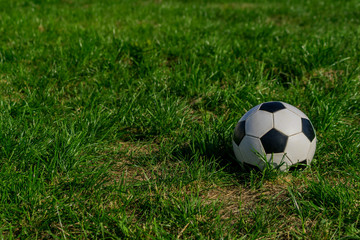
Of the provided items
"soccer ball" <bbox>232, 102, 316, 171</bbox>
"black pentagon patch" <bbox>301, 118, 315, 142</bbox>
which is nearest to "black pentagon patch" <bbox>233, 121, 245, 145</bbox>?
"soccer ball" <bbox>232, 102, 316, 171</bbox>

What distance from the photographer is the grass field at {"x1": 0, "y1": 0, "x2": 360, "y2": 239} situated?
2367 mm

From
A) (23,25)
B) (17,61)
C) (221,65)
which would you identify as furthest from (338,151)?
(23,25)

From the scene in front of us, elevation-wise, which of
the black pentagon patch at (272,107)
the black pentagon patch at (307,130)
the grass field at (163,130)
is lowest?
the grass field at (163,130)

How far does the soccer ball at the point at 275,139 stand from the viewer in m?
2.69

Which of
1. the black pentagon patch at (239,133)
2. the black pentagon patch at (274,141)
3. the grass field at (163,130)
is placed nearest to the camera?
the grass field at (163,130)

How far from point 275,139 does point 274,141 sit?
0.7 inches

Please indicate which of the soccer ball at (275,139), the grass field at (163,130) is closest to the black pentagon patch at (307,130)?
the soccer ball at (275,139)

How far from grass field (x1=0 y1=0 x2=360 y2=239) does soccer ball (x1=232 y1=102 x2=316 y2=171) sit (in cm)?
15

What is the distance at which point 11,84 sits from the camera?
4242mm

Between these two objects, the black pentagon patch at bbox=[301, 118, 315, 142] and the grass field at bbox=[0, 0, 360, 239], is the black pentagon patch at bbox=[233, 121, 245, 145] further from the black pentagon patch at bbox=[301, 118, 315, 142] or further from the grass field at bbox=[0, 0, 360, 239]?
the black pentagon patch at bbox=[301, 118, 315, 142]

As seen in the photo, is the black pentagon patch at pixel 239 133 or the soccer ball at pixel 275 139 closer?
the soccer ball at pixel 275 139

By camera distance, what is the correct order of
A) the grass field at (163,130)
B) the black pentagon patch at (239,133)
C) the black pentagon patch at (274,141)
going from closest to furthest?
the grass field at (163,130) < the black pentagon patch at (274,141) < the black pentagon patch at (239,133)

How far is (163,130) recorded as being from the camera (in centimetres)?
350

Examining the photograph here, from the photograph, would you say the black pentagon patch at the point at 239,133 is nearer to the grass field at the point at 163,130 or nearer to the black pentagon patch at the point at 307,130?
the grass field at the point at 163,130
